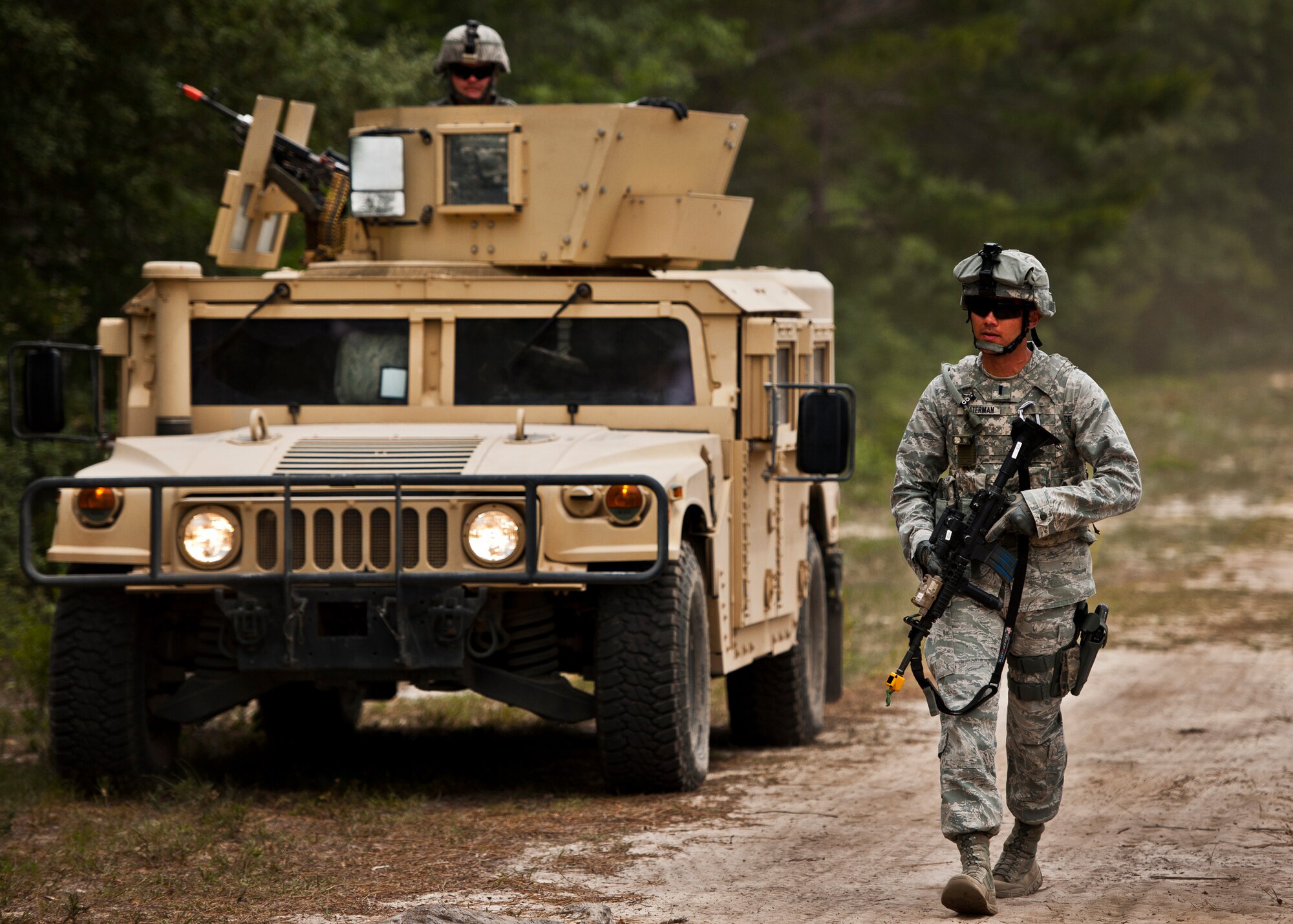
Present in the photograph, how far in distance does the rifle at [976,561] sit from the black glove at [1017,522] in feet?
0.06

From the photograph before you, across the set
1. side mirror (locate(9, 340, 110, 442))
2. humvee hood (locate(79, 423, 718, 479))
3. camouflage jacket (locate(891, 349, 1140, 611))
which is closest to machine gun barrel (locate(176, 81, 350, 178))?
side mirror (locate(9, 340, 110, 442))

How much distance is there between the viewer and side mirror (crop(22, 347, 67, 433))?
26.8 feet

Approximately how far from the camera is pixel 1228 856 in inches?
244

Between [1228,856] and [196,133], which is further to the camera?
[196,133]

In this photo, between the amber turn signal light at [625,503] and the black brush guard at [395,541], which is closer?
the black brush guard at [395,541]

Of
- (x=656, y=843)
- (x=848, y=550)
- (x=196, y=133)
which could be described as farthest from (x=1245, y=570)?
(x=656, y=843)

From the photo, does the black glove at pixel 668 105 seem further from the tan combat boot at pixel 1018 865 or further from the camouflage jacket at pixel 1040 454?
the tan combat boot at pixel 1018 865

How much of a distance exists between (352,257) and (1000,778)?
11.8 ft

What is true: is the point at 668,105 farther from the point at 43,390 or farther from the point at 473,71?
the point at 43,390

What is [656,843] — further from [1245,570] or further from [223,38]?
[1245,570]

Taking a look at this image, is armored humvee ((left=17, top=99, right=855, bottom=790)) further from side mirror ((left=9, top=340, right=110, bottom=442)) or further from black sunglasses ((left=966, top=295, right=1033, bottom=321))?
black sunglasses ((left=966, top=295, right=1033, bottom=321))

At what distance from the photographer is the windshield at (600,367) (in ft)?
26.7

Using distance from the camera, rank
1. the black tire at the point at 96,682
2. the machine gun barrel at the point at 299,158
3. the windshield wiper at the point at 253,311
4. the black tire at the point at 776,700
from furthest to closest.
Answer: the machine gun barrel at the point at 299,158
the black tire at the point at 776,700
the windshield wiper at the point at 253,311
the black tire at the point at 96,682

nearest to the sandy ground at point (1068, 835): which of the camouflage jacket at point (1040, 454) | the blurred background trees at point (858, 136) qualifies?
the camouflage jacket at point (1040, 454)
